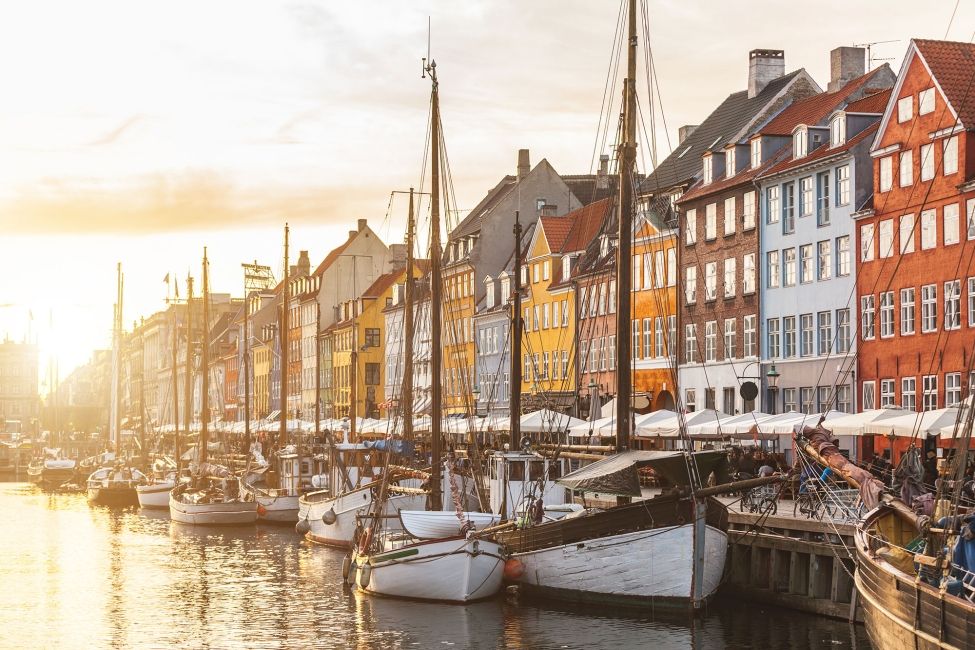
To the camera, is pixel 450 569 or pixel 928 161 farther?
pixel 928 161

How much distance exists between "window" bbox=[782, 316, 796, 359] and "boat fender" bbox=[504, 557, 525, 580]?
3090 cm

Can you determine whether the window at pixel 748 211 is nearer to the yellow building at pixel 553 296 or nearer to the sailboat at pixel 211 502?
the yellow building at pixel 553 296

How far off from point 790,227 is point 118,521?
38.2m

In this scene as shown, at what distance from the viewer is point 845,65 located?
74312 millimetres

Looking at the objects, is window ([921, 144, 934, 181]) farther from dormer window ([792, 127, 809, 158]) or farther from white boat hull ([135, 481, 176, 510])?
white boat hull ([135, 481, 176, 510])

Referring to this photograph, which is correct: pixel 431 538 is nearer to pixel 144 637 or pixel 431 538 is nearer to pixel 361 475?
pixel 144 637

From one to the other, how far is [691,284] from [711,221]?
11.7 ft

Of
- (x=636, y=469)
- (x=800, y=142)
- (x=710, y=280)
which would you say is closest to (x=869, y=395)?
(x=800, y=142)

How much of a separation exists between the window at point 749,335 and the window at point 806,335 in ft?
12.3

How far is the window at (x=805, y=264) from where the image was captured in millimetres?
67938

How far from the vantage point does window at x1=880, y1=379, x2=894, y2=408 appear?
6158 centimetres

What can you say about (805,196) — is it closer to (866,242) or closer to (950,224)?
(866,242)

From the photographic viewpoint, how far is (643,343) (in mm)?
80938

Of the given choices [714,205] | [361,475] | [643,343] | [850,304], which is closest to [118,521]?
[361,475]
